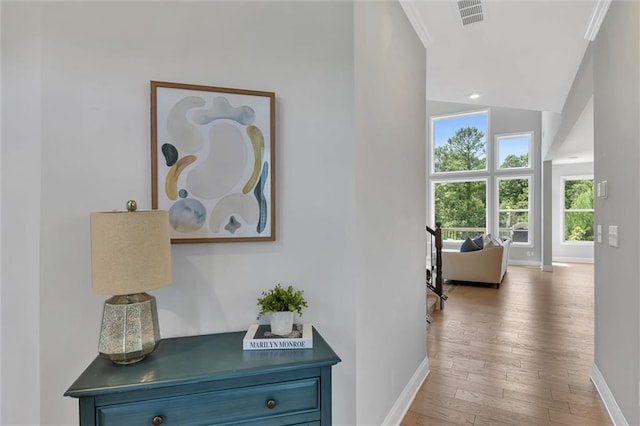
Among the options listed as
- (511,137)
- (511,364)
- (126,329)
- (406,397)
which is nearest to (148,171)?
(126,329)

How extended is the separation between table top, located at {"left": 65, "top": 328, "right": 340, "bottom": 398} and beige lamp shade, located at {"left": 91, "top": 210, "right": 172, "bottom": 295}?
28 centimetres

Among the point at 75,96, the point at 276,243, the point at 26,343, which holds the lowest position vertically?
the point at 26,343

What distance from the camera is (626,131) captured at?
1.87 m

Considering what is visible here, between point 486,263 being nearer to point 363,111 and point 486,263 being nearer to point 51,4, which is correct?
point 363,111

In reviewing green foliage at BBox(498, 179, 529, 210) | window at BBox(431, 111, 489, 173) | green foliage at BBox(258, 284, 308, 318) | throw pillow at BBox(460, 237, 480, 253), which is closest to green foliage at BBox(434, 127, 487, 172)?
window at BBox(431, 111, 489, 173)

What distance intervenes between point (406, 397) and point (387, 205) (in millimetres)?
1286

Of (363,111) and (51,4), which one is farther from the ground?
(51,4)

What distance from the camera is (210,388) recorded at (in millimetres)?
1136

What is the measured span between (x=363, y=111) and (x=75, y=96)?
122 centimetres

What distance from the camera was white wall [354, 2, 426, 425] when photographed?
167 cm

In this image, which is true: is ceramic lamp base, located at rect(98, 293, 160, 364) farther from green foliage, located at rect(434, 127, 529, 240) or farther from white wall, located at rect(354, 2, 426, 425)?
green foliage, located at rect(434, 127, 529, 240)

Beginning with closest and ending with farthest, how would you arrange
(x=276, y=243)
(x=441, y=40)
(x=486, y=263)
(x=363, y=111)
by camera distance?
(x=276, y=243) < (x=363, y=111) < (x=441, y=40) < (x=486, y=263)

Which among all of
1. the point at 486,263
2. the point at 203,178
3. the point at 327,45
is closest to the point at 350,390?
the point at 203,178

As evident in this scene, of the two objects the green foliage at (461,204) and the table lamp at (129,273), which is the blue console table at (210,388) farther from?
the green foliage at (461,204)
